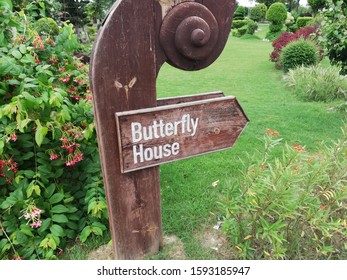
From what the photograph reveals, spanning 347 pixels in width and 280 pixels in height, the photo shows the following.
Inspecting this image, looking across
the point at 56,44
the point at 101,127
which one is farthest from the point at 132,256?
the point at 56,44

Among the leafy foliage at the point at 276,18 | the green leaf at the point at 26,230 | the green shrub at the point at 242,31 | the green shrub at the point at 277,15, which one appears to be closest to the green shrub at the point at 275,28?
the leafy foliage at the point at 276,18

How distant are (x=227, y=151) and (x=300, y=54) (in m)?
5.88

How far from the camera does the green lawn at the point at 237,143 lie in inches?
95.3

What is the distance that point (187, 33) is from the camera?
1.49 m

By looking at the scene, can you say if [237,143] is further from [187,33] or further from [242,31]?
[242,31]

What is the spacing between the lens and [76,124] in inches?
86.0

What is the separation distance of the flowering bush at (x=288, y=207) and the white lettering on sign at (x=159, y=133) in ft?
1.49

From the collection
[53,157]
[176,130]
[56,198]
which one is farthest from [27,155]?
[176,130]

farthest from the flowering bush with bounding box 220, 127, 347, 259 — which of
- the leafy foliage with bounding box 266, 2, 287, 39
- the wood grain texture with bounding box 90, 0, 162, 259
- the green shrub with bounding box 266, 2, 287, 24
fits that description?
the green shrub with bounding box 266, 2, 287, 24

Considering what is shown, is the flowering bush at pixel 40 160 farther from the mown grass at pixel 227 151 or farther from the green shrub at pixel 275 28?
the green shrub at pixel 275 28

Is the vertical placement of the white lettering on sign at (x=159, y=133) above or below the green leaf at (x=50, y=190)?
above

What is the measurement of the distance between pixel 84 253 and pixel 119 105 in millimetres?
1177

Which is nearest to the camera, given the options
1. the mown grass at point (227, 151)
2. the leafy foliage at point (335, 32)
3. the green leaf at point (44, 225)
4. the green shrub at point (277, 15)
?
the green leaf at point (44, 225)
